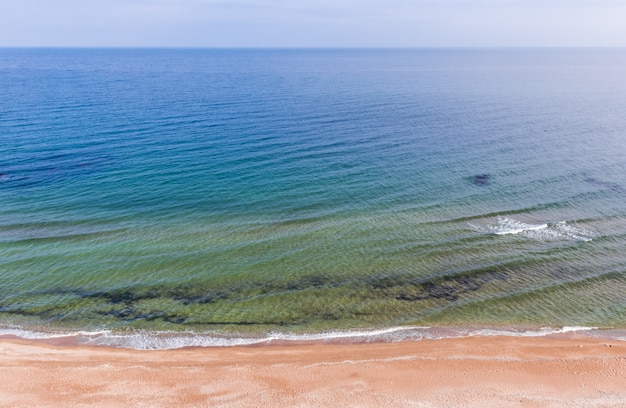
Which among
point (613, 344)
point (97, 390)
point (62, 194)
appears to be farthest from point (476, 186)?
point (62, 194)

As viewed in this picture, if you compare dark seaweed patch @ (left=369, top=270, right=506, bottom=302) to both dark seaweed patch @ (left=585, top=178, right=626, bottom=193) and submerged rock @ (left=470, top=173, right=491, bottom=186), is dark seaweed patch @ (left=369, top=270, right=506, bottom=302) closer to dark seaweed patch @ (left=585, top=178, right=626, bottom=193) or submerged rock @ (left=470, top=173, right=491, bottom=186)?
submerged rock @ (left=470, top=173, right=491, bottom=186)

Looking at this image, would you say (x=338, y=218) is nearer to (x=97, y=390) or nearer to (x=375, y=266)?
(x=375, y=266)

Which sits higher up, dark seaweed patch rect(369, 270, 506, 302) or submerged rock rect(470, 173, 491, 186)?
submerged rock rect(470, 173, 491, 186)

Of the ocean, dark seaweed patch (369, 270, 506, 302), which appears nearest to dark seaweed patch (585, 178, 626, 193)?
the ocean

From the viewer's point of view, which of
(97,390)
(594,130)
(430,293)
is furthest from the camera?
(594,130)

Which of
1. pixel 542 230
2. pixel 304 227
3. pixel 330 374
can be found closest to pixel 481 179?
pixel 542 230

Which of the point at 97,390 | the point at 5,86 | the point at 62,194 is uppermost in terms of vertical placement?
the point at 5,86

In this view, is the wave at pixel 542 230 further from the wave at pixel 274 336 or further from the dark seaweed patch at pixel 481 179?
the wave at pixel 274 336
